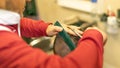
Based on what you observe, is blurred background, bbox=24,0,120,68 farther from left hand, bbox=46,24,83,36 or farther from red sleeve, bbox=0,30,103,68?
red sleeve, bbox=0,30,103,68

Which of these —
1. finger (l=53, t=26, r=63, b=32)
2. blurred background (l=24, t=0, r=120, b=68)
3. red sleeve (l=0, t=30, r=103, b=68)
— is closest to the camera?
red sleeve (l=0, t=30, r=103, b=68)

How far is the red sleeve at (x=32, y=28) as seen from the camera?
107cm

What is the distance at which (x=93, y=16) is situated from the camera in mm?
1655

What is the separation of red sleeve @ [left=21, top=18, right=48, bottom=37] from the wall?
65 cm

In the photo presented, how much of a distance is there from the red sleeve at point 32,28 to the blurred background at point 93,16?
0.29 meters

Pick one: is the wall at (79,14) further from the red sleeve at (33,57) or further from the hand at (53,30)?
the red sleeve at (33,57)

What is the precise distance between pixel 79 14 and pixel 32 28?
0.74 metres

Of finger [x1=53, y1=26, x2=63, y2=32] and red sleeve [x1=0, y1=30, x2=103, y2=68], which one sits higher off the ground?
finger [x1=53, y1=26, x2=63, y2=32]

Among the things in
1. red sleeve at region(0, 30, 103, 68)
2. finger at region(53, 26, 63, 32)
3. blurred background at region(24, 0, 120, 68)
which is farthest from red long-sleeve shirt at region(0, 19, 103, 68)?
blurred background at region(24, 0, 120, 68)

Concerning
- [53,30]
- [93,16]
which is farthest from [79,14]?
[53,30]

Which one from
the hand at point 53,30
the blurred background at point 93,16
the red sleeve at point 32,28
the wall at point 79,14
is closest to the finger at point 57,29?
the hand at point 53,30

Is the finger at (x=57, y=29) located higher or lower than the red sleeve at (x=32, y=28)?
higher

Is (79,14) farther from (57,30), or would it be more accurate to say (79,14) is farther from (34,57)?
(34,57)

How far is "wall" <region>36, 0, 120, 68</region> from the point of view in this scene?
5.12 feet
